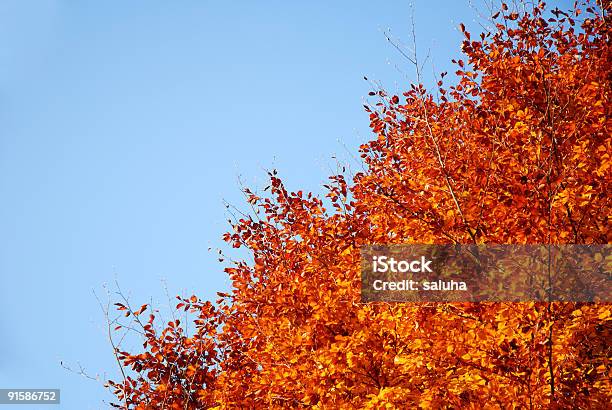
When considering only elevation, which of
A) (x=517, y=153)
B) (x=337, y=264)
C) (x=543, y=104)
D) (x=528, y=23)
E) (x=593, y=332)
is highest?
(x=528, y=23)

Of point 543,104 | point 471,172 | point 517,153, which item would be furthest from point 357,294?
point 543,104

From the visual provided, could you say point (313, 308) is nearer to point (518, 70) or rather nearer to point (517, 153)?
point (517, 153)

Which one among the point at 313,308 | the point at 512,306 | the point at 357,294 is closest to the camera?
the point at 512,306

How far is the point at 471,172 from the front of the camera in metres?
9.09

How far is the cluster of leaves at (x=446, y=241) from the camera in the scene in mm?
7504

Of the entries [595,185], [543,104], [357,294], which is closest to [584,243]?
[595,185]

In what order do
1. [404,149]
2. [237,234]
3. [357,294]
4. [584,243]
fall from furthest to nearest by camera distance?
1. [237,234]
2. [404,149]
3. [357,294]
4. [584,243]

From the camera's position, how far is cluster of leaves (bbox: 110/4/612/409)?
295 inches

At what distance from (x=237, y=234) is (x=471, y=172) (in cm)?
599

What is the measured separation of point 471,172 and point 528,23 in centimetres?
319

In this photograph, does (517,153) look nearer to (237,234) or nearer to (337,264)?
(337,264)

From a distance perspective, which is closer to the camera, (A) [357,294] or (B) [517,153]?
(B) [517,153]

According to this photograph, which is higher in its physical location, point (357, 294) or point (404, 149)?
point (404, 149)

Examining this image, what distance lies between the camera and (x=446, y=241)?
860 centimetres
